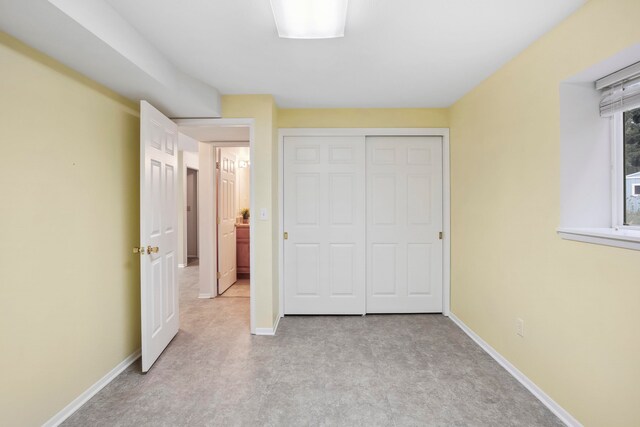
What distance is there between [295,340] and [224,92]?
7.85 feet

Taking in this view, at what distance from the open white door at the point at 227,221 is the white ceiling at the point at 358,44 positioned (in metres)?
1.76

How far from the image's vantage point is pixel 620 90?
1605mm

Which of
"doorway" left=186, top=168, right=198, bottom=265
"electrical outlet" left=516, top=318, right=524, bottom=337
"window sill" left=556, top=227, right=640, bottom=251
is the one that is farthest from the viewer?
"doorway" left=186, top=168, right=198, bottom=265

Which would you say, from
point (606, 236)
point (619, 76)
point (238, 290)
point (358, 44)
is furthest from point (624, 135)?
point (238, 290)

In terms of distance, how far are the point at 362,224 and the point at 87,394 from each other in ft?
8.64

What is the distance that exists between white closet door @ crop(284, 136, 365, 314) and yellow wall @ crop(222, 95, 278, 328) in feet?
1.58

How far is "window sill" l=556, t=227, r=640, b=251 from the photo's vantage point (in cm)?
135

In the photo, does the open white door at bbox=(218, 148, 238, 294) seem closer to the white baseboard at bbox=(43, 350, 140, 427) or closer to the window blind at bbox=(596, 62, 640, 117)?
the white baseboard at bbox=(43, 350, 140, 427)

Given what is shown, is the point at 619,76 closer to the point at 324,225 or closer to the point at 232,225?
the point at 324,225

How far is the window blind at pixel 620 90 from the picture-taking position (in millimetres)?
1521

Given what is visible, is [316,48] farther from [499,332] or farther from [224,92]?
[499,332]

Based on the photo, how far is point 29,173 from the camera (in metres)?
1.56

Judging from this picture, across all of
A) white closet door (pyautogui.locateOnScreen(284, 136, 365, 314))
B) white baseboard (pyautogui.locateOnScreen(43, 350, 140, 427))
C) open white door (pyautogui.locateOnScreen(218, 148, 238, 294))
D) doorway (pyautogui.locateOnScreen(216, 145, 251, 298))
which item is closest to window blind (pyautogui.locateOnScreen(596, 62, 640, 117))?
white closet door (pyautogui.locateOnScreen(284, 136, 365, 314))

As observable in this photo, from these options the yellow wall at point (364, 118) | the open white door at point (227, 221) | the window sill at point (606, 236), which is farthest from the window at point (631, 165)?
the open white door at point (227, 221)
